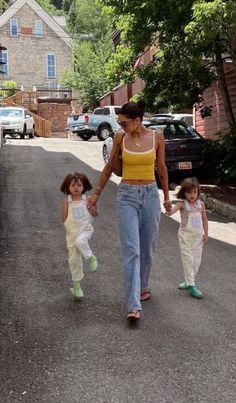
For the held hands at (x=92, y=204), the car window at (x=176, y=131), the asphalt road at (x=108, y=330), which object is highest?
the car window at (x=176, y=131)

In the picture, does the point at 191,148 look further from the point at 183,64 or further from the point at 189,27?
the point at 189,27

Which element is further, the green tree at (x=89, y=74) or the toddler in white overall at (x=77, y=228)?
the green tree at (x=89, y=74)

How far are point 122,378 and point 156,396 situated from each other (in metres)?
0.30

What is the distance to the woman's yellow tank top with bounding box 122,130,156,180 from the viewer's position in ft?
15.3

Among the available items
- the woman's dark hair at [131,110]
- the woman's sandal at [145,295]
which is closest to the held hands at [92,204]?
the woman's dark hair at [131,110]

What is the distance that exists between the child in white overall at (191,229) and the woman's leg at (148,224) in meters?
0.50

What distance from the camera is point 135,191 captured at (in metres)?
4.70

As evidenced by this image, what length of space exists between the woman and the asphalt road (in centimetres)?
42

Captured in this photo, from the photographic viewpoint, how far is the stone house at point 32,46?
53.3m

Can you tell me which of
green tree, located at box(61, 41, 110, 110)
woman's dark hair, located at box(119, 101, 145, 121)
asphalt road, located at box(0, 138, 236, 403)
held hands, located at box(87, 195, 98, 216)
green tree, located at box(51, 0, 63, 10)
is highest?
green tree, located at box(51, 0, 63, 10)

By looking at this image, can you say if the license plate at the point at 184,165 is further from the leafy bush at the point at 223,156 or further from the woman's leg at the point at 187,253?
the woman's leg at the point at 187,253

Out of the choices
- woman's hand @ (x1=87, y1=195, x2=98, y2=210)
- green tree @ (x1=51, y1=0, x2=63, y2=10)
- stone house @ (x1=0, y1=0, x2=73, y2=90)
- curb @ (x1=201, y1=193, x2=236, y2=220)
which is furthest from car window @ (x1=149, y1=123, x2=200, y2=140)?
green tree @ (x1=51, y1=0, x2=63, y2=10)

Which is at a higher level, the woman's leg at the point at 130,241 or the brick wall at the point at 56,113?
the brick wall at the point at 56,113

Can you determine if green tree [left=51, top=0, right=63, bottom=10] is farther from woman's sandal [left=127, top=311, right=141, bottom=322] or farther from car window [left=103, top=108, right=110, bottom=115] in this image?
woman's sandal [left=127, top=311, right=141, bottom=322]
